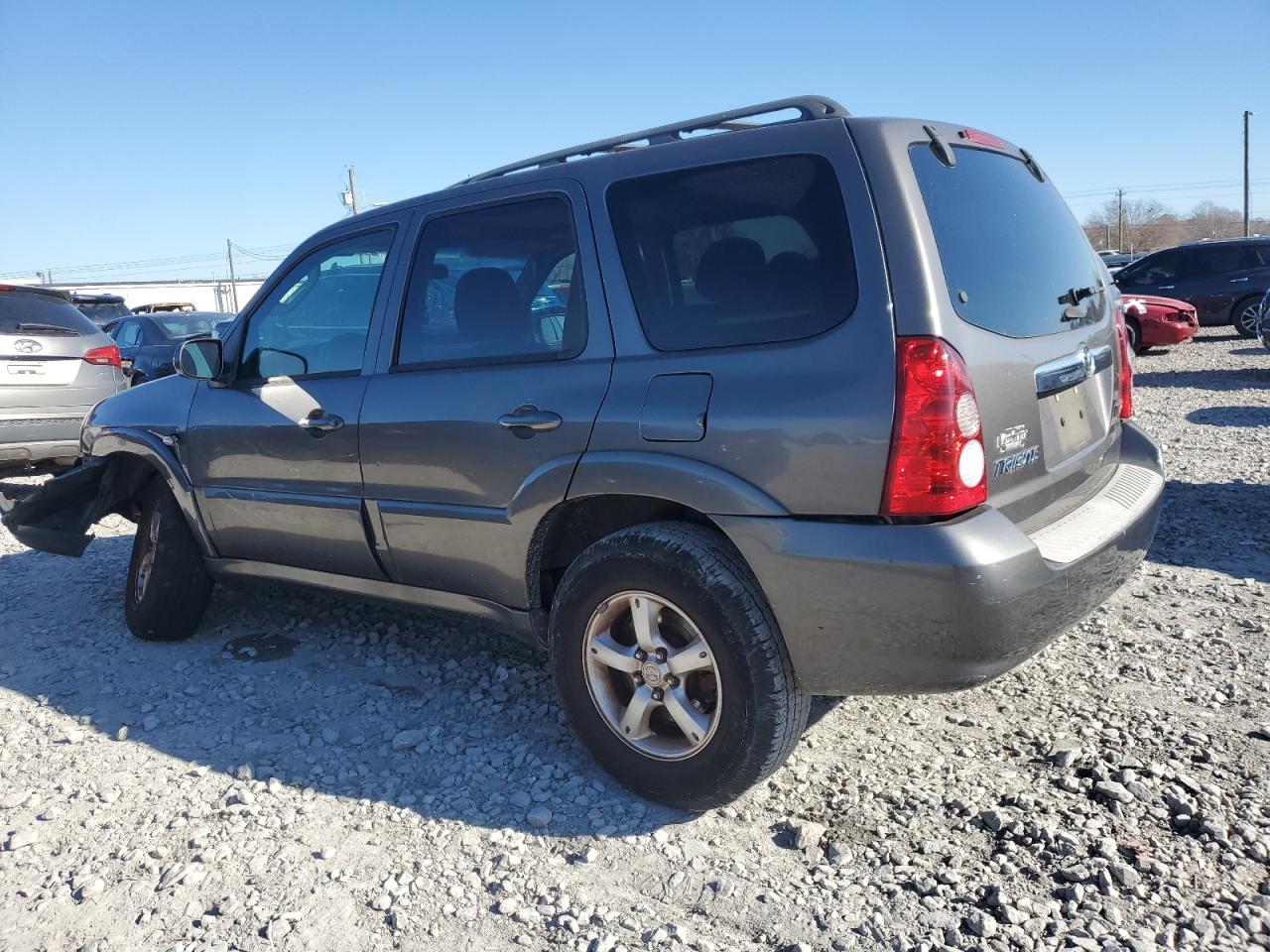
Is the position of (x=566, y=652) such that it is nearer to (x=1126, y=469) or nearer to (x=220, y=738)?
(x=220, y=738)

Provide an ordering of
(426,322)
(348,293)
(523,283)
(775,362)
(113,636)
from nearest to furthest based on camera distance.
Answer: (775,362)
(523,283)
(426,322)
(348,293)
(113,636)

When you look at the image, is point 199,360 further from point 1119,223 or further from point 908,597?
point 1119,223

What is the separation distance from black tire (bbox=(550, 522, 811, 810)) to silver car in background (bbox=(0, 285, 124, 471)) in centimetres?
657

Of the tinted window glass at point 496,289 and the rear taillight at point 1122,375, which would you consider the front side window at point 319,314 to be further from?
the rear taillight at point 1122,375

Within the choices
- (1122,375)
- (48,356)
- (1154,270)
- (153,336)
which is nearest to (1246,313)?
(1154,270)

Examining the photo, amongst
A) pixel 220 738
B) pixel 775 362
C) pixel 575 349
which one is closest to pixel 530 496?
pixel 575 349

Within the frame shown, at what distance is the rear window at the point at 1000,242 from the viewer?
100 inches

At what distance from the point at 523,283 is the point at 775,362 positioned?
3.45 ft

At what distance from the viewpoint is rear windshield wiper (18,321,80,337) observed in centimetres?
768

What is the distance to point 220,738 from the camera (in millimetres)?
3480

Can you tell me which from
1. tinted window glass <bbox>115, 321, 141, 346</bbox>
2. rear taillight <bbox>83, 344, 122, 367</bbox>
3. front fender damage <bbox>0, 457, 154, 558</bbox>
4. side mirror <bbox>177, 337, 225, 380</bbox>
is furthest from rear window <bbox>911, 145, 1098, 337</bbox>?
tinted window glass <bbox>115, 321, 141, 346</bbox>

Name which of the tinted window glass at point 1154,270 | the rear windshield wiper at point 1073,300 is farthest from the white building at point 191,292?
the rear windshield wiper at point 1073,300

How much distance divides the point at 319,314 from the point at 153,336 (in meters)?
11.8

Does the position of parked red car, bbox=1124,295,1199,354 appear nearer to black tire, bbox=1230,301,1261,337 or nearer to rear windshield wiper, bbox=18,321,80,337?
black tire, bbox=1230,301,1261,337
